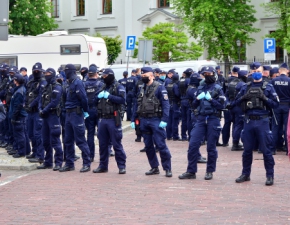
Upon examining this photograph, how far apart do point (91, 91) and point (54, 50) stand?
13534 mm

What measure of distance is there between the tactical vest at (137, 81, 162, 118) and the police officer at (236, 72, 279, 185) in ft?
5.28

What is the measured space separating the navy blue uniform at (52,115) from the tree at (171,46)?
28.5 meters

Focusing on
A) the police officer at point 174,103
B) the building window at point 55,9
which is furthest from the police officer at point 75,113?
the building window at point 55,9

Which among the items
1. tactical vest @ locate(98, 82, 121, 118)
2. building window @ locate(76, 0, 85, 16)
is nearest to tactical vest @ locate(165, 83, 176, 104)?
tactical vest @ locate(98, 82, 121, 118)

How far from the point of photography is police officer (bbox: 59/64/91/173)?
13.6 metres

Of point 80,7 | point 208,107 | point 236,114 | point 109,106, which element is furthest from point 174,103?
point 80,7

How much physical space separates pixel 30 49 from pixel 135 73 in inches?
211

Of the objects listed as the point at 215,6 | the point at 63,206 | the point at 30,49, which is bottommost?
the point at 63,206

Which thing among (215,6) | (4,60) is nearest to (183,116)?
(4,60)

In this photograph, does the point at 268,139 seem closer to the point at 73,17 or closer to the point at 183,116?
the point at 183,116

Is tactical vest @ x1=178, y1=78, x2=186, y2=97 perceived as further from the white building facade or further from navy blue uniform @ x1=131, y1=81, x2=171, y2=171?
the white building facade

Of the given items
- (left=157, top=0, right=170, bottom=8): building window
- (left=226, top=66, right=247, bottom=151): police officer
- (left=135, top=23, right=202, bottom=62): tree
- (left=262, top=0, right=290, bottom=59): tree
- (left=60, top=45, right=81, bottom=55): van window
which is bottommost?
(left=226, top=66, right=247, bottom=151): police officer

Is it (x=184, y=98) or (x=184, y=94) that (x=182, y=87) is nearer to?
(x=184, y=94)

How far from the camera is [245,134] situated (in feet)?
40.1
